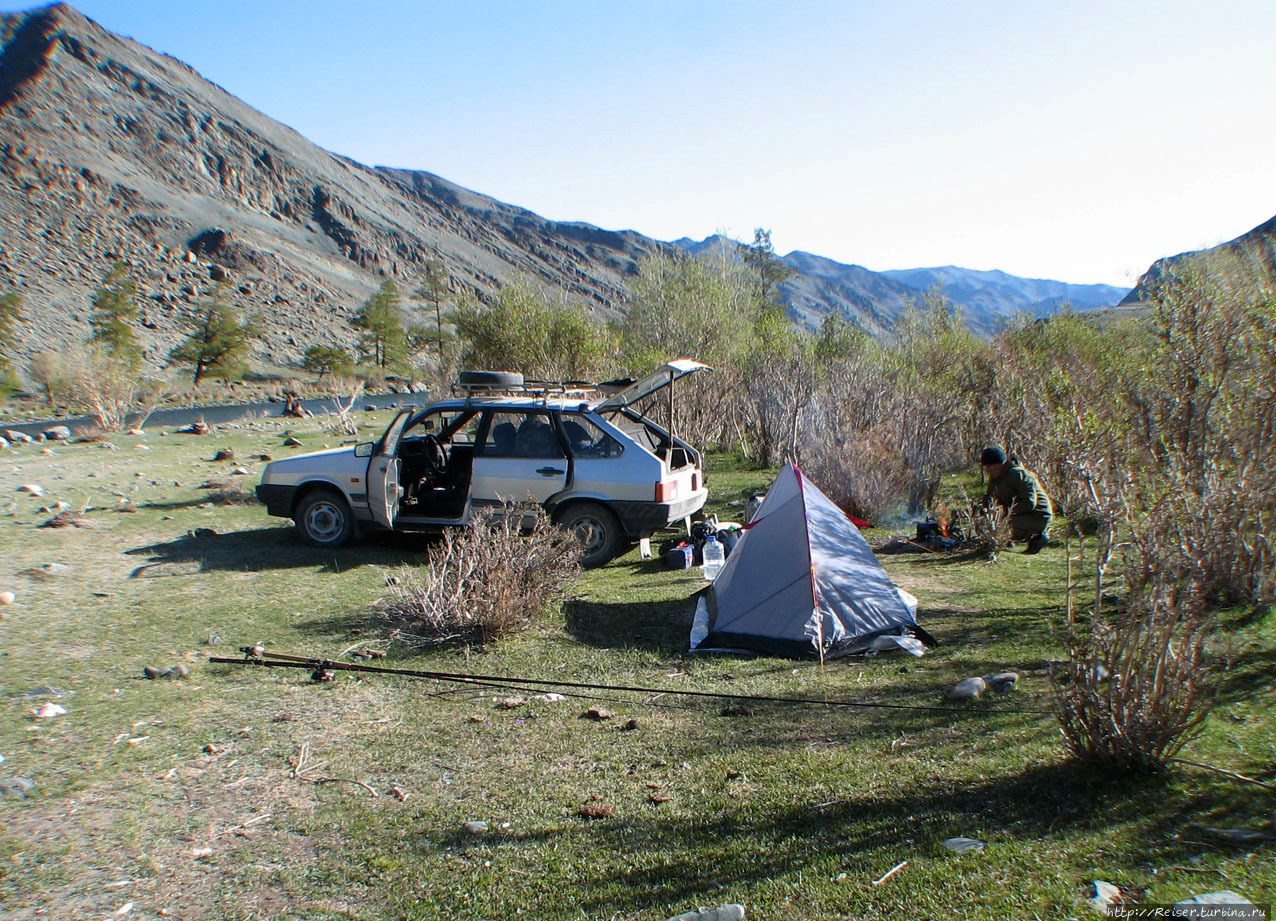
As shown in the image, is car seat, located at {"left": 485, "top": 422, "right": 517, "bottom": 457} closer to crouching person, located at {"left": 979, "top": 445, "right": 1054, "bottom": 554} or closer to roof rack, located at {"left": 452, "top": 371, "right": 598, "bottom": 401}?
roof rack, located at {"left": 452, "top": 371, "right": 598, "bottom": 401}

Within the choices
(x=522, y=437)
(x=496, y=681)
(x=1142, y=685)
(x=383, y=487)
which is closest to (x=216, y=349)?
(x=383, y=487)

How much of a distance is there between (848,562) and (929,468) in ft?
21.1

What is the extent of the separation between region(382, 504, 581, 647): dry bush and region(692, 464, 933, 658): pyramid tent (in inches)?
51.3

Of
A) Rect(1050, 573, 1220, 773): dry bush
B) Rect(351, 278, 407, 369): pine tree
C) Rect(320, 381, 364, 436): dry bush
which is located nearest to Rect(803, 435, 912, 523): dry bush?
Rect(1050, 573, 1220, 773): dry bush

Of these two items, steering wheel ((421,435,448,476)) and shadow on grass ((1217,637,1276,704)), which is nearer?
shadow on grass ((1217,637,1276,704))

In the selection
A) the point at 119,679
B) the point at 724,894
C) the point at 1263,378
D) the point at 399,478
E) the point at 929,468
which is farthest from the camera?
the point at 929,468

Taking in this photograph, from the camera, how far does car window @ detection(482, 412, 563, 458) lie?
8906 millimetres

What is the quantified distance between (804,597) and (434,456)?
5.01 m

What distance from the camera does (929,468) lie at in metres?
12.3

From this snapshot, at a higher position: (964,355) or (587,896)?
(964,355)

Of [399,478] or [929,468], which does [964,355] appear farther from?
[399,478]

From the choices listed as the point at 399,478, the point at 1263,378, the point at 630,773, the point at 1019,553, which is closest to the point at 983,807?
the point at 630,773

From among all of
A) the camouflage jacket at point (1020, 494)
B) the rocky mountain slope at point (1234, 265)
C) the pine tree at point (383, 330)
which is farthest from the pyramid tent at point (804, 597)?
the pine tree at point (383, 330)

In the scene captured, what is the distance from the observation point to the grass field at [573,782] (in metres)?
3.22
